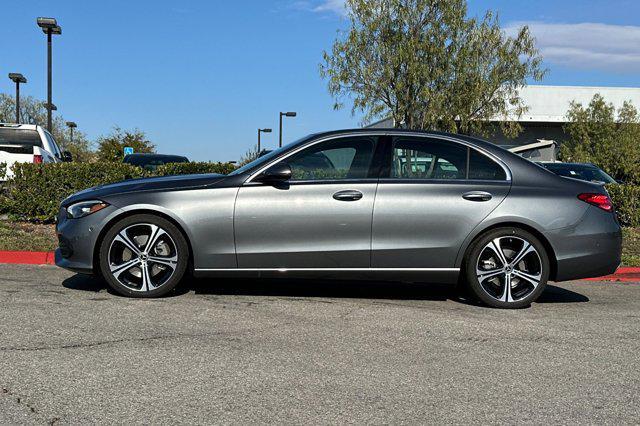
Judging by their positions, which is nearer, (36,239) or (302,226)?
(302,226)

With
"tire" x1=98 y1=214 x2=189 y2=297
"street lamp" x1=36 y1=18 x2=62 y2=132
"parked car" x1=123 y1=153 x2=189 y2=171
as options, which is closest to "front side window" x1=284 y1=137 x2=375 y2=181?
"tire" x1=98 y1=214 x2=189 y2=297

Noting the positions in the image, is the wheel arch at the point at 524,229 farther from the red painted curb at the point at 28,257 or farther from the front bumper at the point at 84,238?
the red painted curb at the point at 28,257

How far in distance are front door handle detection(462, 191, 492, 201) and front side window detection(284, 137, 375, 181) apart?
89 cm

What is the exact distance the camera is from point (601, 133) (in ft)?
129

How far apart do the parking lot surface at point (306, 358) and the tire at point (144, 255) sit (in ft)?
0.50

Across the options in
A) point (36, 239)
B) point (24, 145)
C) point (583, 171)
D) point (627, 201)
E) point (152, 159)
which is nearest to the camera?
point (36, 239)

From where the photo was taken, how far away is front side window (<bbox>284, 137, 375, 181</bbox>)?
21.8 feet

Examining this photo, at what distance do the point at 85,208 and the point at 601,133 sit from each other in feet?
121

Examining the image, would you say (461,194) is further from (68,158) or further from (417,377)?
(68,158)

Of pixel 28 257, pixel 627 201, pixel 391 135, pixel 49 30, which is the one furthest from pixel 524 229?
pixel 49 30

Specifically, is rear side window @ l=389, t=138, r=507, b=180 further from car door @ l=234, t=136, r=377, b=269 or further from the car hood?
the car hood

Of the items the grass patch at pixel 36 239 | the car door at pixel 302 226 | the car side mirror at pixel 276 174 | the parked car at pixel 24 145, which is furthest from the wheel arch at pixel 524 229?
the parked car at pixel 24 145

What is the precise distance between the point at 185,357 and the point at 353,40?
2277 cm

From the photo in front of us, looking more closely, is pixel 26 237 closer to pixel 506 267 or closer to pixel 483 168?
pixel 483 168
